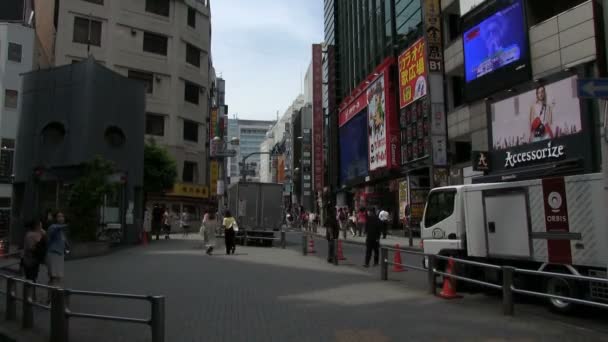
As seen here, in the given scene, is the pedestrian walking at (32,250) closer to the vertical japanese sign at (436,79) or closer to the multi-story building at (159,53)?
the vertical japanese sign at (436,79)

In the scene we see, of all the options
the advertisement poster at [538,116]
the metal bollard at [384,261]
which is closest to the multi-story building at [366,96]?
the advertisement poster at [538,116]

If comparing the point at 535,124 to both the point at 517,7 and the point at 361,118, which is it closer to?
the point at 517,7

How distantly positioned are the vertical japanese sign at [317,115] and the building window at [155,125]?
21496 millimetres

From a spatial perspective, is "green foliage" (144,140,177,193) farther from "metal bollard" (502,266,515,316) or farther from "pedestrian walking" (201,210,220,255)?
"metal bollard" (502,266,515,316)

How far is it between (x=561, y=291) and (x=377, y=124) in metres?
32.4

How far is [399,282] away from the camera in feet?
40.1

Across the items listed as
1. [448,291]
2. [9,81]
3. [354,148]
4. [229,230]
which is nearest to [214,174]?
[354,148]

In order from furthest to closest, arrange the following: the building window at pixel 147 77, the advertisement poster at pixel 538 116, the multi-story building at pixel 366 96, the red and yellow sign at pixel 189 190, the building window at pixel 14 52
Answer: the red and yellow sign at pixel 189 190 < the building window at pixel 147 77 < the building window at pixel 14 52 < the multi-story building at pixel 366 96 < the advertisement poster at pixel 538 116

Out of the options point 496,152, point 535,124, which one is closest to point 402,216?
point 496,152

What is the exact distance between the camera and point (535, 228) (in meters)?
9.29

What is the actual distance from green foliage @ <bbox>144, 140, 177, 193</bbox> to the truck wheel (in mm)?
31693

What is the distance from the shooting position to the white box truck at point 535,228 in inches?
326

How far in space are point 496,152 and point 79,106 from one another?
1877 centimetres

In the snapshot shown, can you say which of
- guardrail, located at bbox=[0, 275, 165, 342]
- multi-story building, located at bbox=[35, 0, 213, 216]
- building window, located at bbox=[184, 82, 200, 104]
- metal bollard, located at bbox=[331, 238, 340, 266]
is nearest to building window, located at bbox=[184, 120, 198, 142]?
multi-story building, located at bbox=[35, 0, 213, 216]
